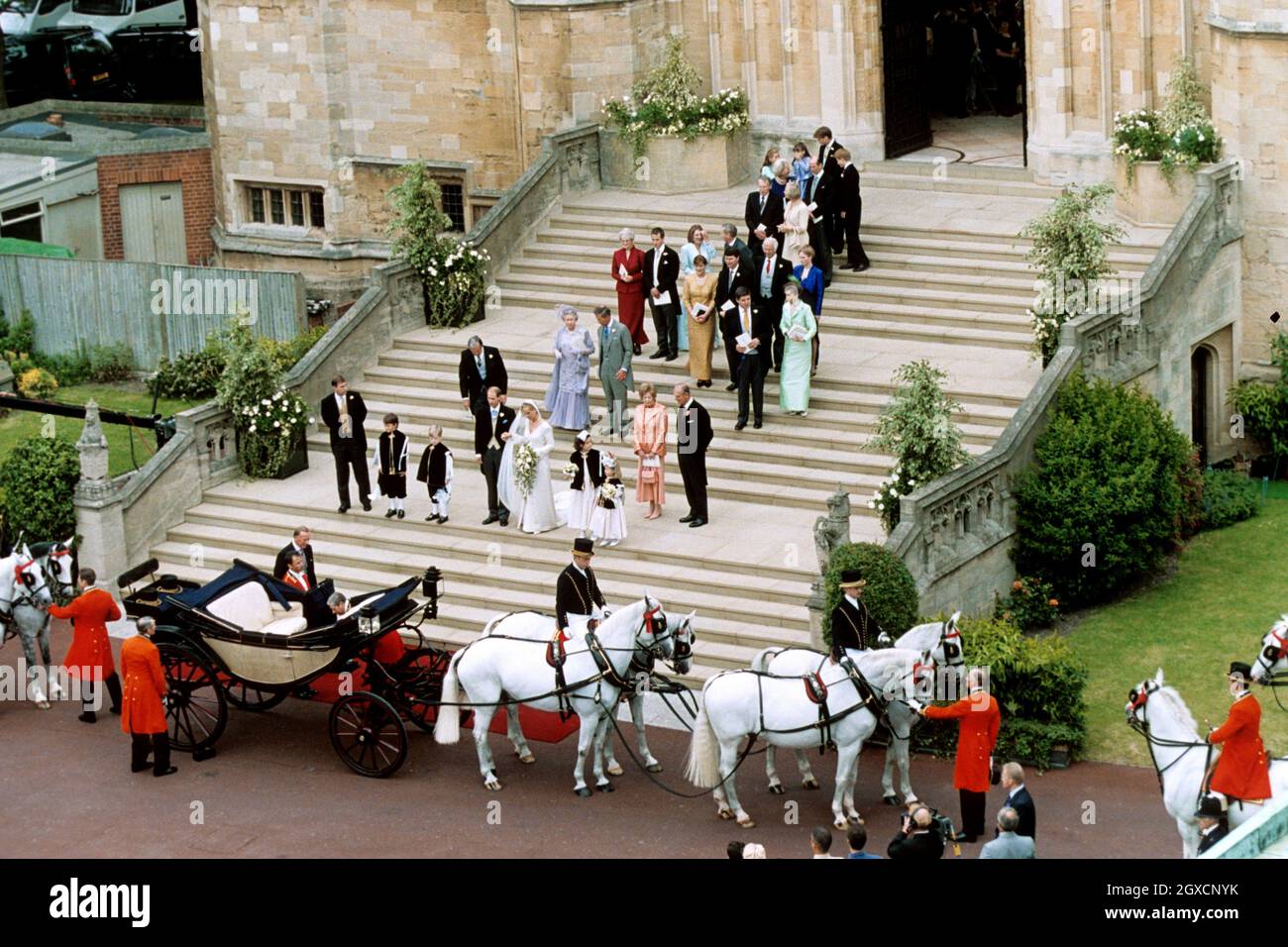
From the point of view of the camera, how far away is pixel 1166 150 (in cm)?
3170

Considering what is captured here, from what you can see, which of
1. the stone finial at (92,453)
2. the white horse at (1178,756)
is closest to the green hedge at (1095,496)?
the white horse at (1178,756)

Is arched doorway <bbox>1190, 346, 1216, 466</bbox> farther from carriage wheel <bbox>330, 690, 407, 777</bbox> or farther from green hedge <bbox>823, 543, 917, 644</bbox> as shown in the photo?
carriage wheel <bbox>330, 690, 407, 777</bbox>

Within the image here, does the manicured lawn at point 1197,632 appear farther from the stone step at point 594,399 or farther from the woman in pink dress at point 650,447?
the woman in pink dress at point 650,447

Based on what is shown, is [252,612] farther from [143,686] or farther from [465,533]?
[465,533]

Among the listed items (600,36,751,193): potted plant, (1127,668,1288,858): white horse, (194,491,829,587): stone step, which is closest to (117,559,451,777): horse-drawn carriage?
(194,491,829,587): stone step

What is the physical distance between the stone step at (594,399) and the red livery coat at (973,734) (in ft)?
24.8

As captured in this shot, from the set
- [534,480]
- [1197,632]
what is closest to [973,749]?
[1197,632]

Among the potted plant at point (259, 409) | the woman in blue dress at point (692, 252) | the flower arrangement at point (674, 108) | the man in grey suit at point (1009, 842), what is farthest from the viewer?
the flower arrangement at point (674, 108)

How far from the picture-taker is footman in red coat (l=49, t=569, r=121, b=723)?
25047 millimetres

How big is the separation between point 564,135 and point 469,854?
16074mm

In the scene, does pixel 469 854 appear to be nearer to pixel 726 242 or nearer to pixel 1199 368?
pixel 726 242

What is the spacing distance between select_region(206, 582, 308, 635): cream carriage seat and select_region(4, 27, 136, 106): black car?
30195 millimetres

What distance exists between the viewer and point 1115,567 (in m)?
27.6

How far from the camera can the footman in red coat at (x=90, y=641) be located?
25047mm
